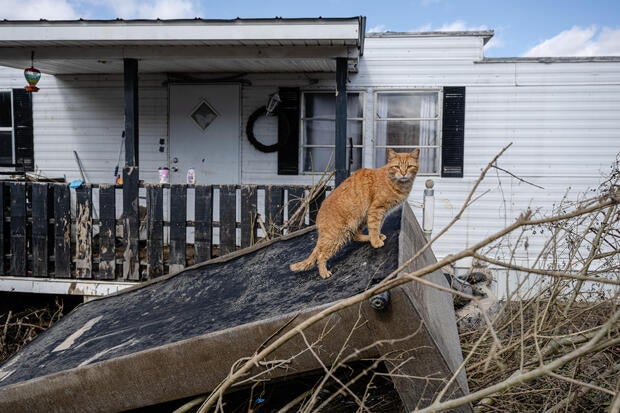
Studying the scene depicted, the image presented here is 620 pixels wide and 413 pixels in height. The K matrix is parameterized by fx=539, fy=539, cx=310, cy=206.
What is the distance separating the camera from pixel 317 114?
979 centimetres

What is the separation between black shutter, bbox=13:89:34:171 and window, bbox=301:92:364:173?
5318 millimetres

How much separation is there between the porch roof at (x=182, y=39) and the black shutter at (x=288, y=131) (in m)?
1.93

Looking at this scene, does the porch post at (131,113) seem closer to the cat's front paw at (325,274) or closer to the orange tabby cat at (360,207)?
the orange tabby cat at (360,207)

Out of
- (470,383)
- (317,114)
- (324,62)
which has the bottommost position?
(470,383)

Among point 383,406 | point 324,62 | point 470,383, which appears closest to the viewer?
point 383,406

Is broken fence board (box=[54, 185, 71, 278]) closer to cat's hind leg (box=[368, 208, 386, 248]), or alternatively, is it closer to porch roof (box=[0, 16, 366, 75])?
porch roof (box=[0, 16, 366, 75])

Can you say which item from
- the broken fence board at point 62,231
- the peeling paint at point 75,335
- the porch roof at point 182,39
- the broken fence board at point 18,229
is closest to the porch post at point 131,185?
the porch roof at point 182,39

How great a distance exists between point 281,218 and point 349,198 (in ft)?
11.7

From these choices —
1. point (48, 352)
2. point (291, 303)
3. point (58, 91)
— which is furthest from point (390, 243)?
point (58, 91)

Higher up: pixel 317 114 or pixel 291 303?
pixel 317 114

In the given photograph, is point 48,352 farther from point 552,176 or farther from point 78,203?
point 552,176

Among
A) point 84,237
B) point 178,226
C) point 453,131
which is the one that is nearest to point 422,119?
point 453,131

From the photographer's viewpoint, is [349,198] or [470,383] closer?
[470,383]

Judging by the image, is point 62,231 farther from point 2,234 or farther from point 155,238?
point 155,238
